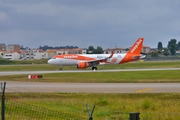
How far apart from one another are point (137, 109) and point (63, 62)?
1831 inches

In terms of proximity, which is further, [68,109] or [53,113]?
[68,109]

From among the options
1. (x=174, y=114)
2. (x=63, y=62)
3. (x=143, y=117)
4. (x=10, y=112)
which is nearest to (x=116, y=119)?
(x=143, y=117)

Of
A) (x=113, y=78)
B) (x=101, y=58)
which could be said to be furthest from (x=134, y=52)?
(x=113, y=78)

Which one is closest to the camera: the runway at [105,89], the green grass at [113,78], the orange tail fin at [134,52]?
the runway at [105,89]

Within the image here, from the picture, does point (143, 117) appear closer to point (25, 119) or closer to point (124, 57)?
point (25, 119)

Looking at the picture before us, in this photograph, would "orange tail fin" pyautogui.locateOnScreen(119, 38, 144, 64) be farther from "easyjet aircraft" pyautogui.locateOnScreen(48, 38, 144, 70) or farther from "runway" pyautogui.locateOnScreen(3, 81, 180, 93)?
"runway" pyautogui.locateOnScreen(3, 81, 180, 93)

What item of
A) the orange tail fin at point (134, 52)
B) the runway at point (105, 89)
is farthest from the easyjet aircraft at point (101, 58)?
the runway at point (105, 89)

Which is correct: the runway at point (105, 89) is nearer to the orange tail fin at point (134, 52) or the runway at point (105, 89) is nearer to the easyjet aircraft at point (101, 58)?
the easyjet aircraft at point (101, 58)

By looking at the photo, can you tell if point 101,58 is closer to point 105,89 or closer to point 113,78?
point 113,78

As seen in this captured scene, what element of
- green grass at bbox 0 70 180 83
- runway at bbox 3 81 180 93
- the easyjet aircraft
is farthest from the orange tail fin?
runway at bbox 3 81 180 93

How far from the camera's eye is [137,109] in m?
16.5

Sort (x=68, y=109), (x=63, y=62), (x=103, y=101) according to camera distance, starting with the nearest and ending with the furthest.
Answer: (x=68, y=109)
(x=103, y=101)
(x=63, y=62)

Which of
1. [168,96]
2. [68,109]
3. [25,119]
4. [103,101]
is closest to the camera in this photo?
[25,119]

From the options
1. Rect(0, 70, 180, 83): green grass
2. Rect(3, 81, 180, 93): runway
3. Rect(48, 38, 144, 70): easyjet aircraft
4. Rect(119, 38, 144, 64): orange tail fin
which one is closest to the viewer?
Rect(3, 81, 180, 93): runway
